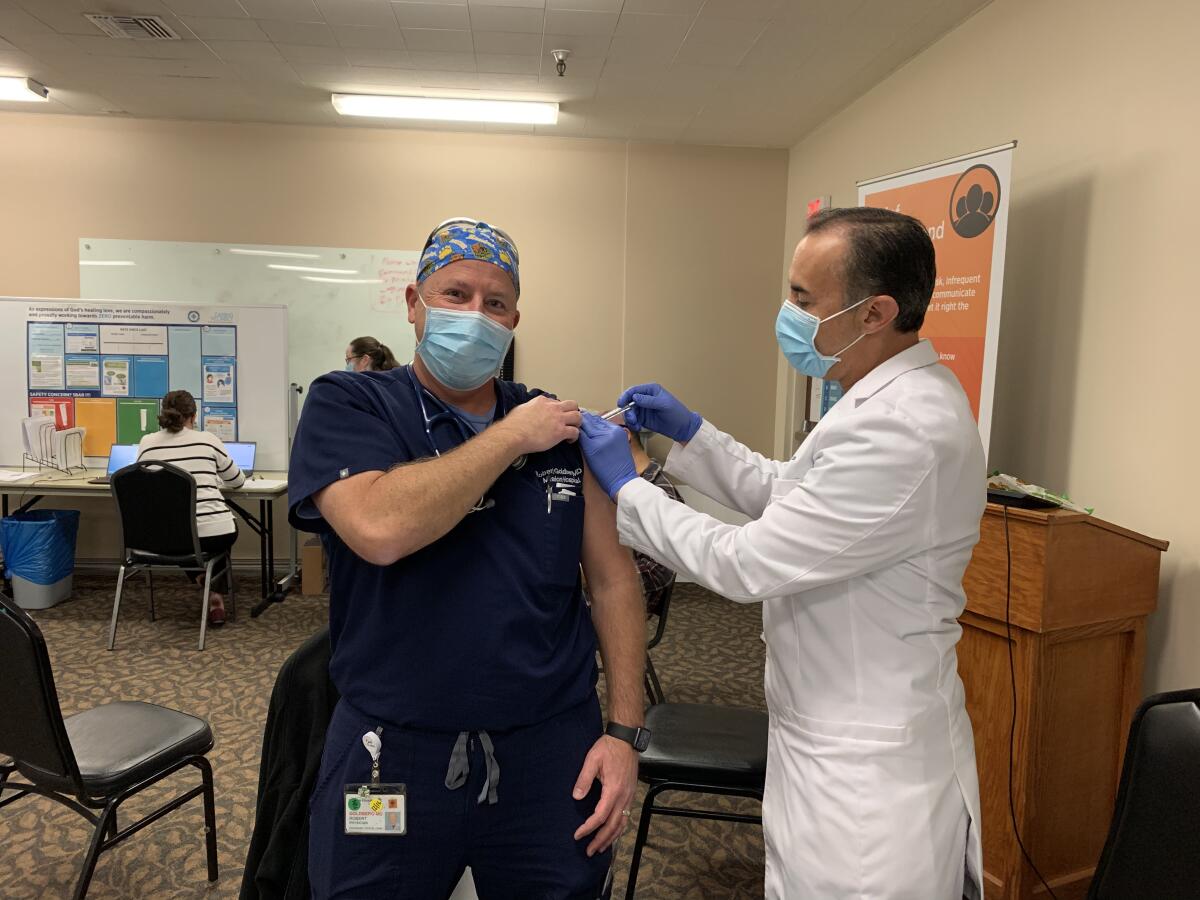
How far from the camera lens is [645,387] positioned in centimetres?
166

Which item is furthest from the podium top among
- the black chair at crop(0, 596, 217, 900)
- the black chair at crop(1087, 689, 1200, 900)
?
the black chair at crop(0, 596, 217, 900)

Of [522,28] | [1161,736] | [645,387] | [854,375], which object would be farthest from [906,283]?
[522,28]

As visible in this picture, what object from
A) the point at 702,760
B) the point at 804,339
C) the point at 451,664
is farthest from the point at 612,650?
the point at 702,760

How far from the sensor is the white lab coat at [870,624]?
1148mm

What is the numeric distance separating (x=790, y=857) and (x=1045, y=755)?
117 centimetres

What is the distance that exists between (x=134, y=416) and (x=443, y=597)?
15.3 ft

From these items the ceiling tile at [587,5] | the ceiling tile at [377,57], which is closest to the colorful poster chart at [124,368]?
the ceiling tile at [377,57]

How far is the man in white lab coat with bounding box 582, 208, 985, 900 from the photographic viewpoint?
3.77 feet

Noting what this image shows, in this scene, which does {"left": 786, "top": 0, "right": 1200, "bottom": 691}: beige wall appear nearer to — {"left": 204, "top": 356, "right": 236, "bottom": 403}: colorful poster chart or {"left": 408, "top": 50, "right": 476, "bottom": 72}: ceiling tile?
{"left": 408, "top": 50, "right": 476, "bottom": 72}: ceiling tile

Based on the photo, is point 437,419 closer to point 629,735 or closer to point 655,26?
point 629,735

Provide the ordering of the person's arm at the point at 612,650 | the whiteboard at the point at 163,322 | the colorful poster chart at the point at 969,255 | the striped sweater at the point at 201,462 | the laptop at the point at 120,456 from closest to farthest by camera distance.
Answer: the person's arm at the point at 612,650, the colorful poster chart at the point at 969,255, the striped sweater at the point at 201,462, the laptop at the point at 120,456, the whiteboard at the point at 163,322

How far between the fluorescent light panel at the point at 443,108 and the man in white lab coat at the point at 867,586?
356 centimetres

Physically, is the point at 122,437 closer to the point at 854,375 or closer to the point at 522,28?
the point at 522,28

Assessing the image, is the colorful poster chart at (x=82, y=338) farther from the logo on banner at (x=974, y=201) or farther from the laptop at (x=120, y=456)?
the logo on banner at (x=974, y=201)
